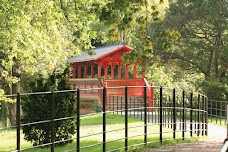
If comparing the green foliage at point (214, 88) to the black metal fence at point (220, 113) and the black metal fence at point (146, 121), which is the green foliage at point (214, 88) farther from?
the black metal fence at point (146, 121)

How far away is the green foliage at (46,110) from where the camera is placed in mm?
12375

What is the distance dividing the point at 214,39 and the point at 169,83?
5802 millimetres

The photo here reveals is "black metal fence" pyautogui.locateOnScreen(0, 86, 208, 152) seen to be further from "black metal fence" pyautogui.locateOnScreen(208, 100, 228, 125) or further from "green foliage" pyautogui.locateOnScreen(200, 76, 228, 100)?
"black metal fence" pyautogui.locateOnScreen(208, 100, 228, 125)

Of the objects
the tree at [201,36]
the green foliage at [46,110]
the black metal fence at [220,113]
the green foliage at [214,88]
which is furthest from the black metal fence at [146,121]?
the tree at [201,36]

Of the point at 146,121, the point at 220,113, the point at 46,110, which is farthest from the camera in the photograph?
the point at 220,113

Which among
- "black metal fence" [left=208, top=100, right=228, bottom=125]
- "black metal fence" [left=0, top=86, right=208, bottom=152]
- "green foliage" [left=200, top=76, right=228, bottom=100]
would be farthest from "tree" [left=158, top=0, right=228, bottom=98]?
"black metal fence" [left=0, top=86, right=208, bottom=152]

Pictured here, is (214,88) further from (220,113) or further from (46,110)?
(46,110)

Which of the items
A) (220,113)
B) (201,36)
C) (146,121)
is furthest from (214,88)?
(146,121)

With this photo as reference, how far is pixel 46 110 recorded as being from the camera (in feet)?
41.9

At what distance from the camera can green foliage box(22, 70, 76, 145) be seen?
40.6ft

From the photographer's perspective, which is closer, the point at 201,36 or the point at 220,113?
the point at 220,113

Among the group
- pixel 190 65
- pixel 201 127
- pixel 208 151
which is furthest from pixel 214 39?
pixel 208 151

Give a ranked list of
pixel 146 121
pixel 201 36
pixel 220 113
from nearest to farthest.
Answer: pixel 146 121, pixel 220 113, pixel 201 36

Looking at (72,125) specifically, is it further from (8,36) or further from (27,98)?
(8,36)
